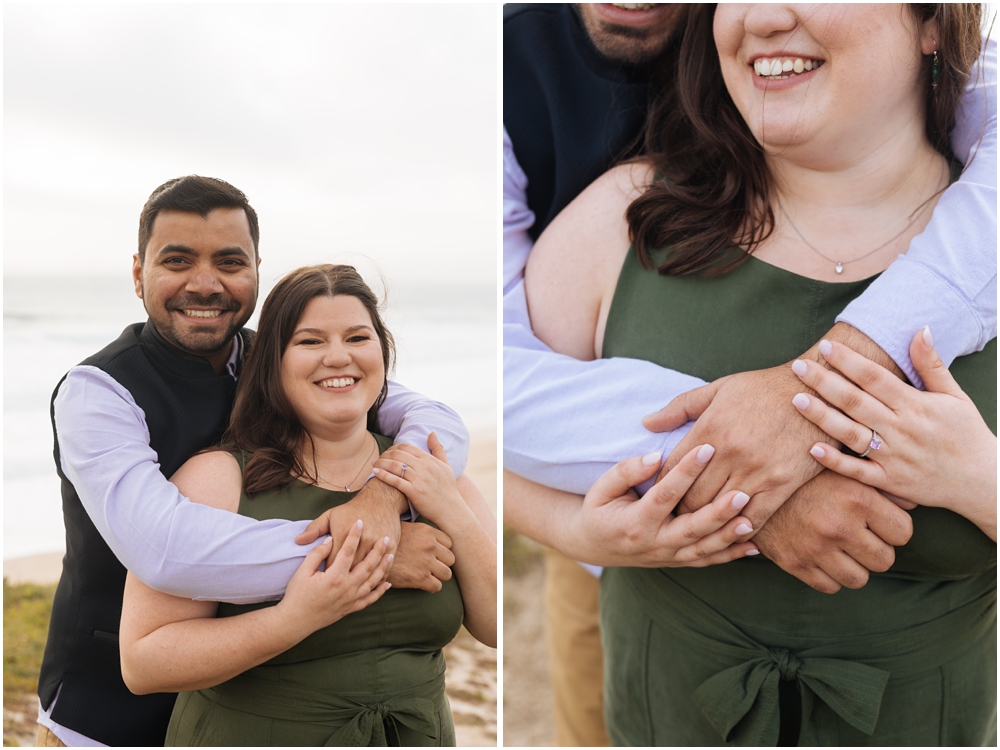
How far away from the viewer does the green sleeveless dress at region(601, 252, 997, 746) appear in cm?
154

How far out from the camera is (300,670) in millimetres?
1472

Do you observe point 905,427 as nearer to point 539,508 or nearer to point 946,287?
point 946,287

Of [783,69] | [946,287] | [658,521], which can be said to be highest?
[783,69]

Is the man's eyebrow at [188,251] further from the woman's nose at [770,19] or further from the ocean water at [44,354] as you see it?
the woman's nose at [770,19]

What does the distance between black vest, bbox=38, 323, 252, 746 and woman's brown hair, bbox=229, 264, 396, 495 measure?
0.03 m

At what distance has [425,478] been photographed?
5.10 ft

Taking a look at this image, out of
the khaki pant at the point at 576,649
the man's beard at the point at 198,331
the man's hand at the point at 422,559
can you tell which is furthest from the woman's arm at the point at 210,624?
the khaki pant at the point at 576,649

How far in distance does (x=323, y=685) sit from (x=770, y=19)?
1.55m

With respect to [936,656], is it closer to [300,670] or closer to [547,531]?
[547,531]

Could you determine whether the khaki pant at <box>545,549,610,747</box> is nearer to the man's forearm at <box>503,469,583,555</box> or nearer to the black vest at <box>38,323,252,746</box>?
the man's forearm at <box>503,469,583,555</box>

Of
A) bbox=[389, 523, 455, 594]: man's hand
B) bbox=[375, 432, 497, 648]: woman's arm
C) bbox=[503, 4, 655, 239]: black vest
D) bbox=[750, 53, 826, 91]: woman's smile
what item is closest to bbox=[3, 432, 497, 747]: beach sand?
bbox=[375, 432, 497, 648]: woman's arm

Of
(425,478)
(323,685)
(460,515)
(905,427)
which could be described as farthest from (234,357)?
(905,427)

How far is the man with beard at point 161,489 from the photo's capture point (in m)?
1.38

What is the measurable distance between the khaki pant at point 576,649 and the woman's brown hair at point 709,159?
1.42 m
